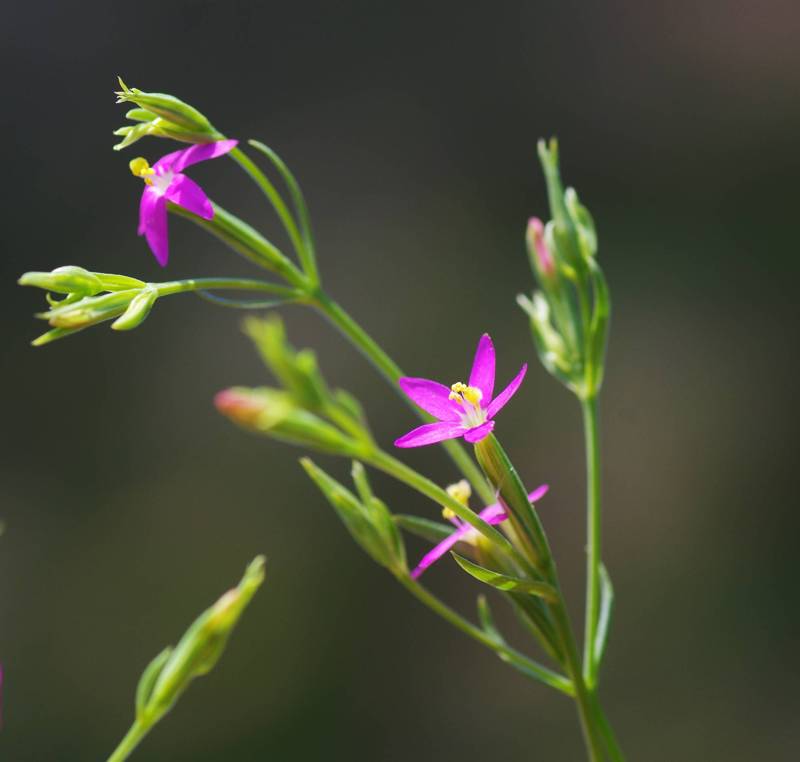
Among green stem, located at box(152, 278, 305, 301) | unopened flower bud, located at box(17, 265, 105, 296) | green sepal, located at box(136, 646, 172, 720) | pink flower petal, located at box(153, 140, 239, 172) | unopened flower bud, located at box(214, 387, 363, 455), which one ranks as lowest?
green sepal, located at box(136, 646, 172, 720)

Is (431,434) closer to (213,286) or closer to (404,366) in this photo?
(213,286)

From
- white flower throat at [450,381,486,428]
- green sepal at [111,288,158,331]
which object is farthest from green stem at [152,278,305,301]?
white flower throat at [450,381,486,428]

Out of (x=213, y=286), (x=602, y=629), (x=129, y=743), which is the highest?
(x=213, y=286)

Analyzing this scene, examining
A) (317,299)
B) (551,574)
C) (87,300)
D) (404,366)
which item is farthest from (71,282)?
(404,366)

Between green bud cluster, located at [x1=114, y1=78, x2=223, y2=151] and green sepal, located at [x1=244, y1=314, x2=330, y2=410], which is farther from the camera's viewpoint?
green bud cluster, located at [x1=114, y1=78, x2=223, y2=151]

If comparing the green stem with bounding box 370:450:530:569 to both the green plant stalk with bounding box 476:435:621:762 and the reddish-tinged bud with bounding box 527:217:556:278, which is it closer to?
the green plant stalk with bounding box 476:435:621:762

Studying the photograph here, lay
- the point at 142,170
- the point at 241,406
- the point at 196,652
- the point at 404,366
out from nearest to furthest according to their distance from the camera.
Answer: the point at 241,406 < the point at 196,652 < the point at 142,170 < the point at 404,366

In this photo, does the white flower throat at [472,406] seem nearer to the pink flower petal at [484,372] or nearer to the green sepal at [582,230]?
the pink flower petal at [484,372]
